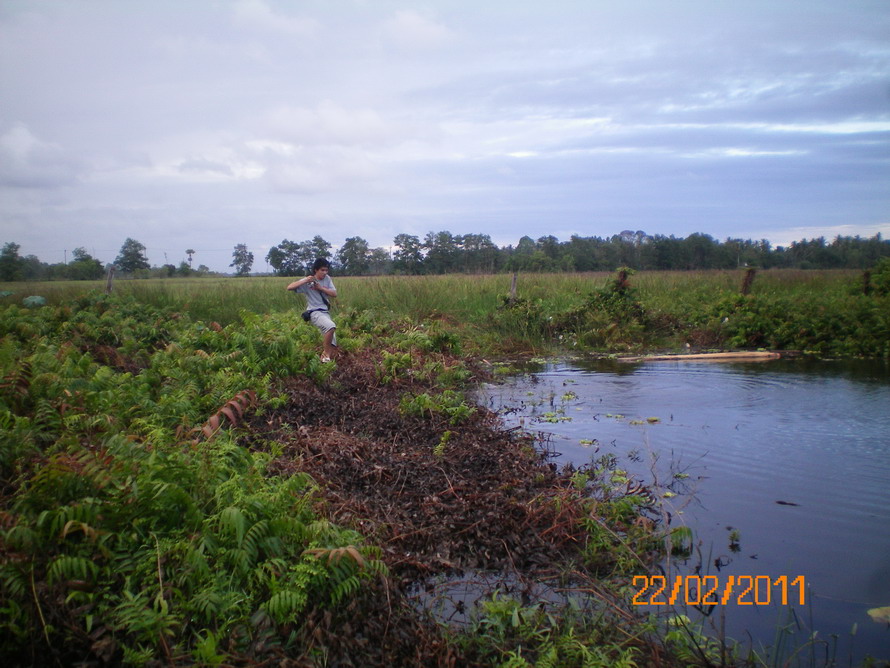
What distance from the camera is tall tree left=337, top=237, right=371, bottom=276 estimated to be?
98.1 ft

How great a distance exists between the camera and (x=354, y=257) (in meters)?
30.7

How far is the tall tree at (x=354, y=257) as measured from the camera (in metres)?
29.9

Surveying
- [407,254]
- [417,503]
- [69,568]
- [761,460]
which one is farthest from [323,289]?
[407,254]

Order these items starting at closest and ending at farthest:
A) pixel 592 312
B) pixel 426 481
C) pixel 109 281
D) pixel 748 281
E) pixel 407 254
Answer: pixel 426 481
pixel 109 281
pixel 592 312
pixel 748 281
pixel 407 254

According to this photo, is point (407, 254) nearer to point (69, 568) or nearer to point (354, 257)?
point (354, 257)

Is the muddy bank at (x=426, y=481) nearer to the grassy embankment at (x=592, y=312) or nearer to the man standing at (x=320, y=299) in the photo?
the man standing at (x=320, y=299)

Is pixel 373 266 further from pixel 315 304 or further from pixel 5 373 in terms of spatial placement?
pixel 5 373

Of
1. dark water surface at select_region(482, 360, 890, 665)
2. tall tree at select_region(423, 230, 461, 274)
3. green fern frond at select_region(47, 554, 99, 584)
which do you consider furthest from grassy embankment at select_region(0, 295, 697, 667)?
tall tree at select_region(423, 230, 461, 274)

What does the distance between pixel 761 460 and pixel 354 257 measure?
2644 cm

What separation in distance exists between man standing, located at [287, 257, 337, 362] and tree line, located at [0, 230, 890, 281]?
35.4 ft

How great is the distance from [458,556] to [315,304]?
6.24 meters

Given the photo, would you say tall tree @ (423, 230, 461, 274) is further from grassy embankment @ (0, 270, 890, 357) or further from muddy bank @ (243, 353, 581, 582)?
muddy bank @ (243, 353, 581, 582)
